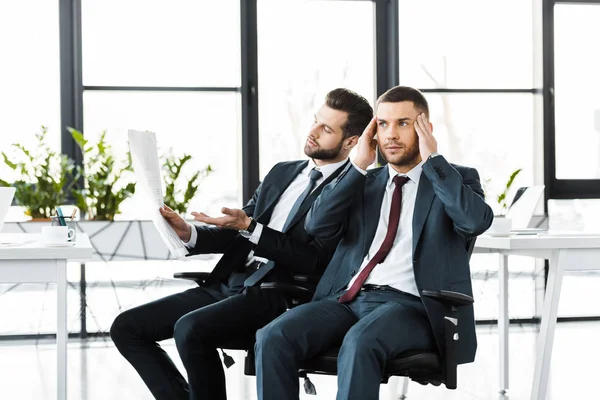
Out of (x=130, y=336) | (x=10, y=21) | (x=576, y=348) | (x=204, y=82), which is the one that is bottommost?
(x=576, y=348)

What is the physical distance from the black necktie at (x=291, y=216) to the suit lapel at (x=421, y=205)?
0.47 m

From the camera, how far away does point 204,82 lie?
542 cm

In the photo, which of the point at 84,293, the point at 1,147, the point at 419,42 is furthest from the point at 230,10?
the point at 84,293

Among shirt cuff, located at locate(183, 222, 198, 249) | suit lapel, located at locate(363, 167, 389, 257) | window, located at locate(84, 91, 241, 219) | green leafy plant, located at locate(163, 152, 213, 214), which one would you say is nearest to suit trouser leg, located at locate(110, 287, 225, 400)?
shirt cuff, located at locate(183, 222, 198, 249)

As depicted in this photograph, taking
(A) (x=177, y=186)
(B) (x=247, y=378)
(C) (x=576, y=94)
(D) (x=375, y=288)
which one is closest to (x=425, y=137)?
(D) (x=375, y=288)

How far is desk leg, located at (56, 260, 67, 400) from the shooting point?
8.08ft

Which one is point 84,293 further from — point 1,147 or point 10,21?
point 10,21

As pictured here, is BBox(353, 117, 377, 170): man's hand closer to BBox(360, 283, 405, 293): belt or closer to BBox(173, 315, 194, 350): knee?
BBox(360, 283, 405, 293): belt

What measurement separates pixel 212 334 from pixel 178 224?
42 cm

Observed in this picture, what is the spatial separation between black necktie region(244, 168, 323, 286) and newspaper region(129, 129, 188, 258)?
1.00 feet

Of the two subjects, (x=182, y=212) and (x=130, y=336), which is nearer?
(x=130, y=336)

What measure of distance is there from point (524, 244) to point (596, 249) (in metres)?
0.30

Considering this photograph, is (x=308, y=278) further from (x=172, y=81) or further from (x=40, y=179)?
(x=172, y=81)

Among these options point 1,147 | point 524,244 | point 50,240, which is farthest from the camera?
point 1,147
